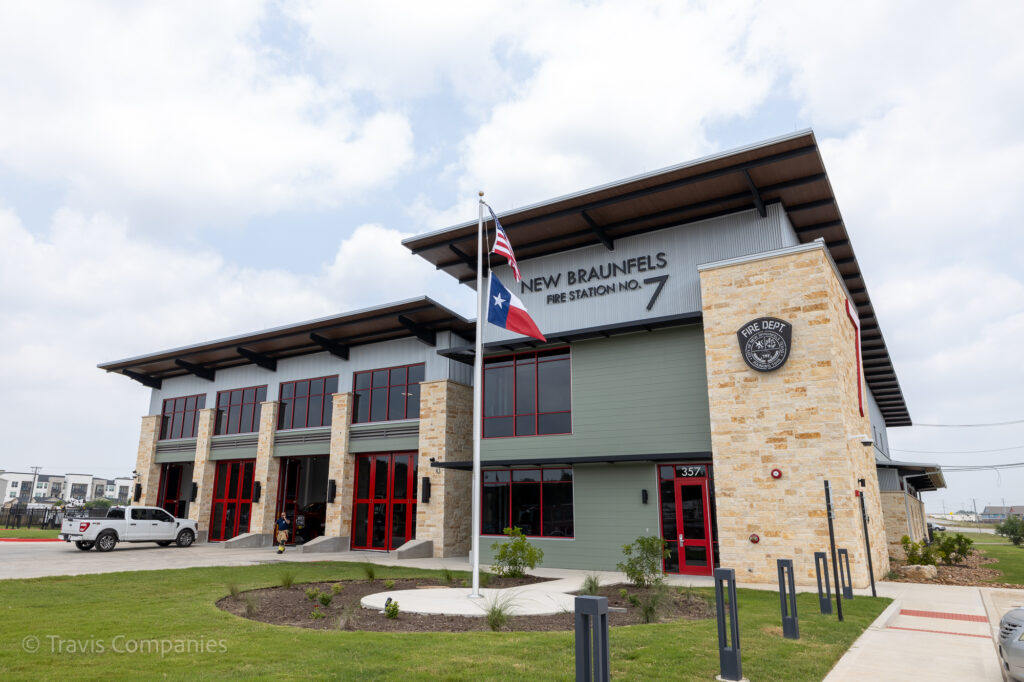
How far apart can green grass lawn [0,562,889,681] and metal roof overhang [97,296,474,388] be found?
14809 mm

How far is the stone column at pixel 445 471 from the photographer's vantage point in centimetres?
2398

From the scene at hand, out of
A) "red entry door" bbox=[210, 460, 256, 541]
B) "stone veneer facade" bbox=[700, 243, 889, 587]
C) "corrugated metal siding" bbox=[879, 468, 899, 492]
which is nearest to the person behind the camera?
"stone veneer facade" bbox=[700, 243, 889, 587]

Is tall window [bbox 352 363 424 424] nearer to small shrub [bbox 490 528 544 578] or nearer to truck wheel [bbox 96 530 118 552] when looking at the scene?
truck wheel [bbox 96 530 118 552]

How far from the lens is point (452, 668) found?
22.1 feet

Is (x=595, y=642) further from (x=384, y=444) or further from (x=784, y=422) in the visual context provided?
(x=384, y=444)

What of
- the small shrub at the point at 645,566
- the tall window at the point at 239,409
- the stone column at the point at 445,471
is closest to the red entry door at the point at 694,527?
the small shrub at the point at 645,566

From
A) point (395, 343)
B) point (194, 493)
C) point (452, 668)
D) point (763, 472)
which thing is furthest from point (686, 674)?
point (194, 493)

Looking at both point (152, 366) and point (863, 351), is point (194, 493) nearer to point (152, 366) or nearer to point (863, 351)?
point (152, 366)

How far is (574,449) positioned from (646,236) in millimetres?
7424

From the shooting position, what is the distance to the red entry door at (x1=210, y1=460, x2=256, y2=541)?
101 feet

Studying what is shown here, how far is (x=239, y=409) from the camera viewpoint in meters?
32.2

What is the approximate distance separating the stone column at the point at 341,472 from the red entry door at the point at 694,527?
14.8 metres

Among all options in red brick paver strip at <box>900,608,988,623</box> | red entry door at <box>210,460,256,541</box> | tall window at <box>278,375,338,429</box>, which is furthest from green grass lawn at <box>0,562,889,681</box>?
red entry door at <box>210,460,256,541</box>

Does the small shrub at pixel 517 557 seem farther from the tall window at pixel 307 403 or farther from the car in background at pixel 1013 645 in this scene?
the tall window at pixel 307 403
